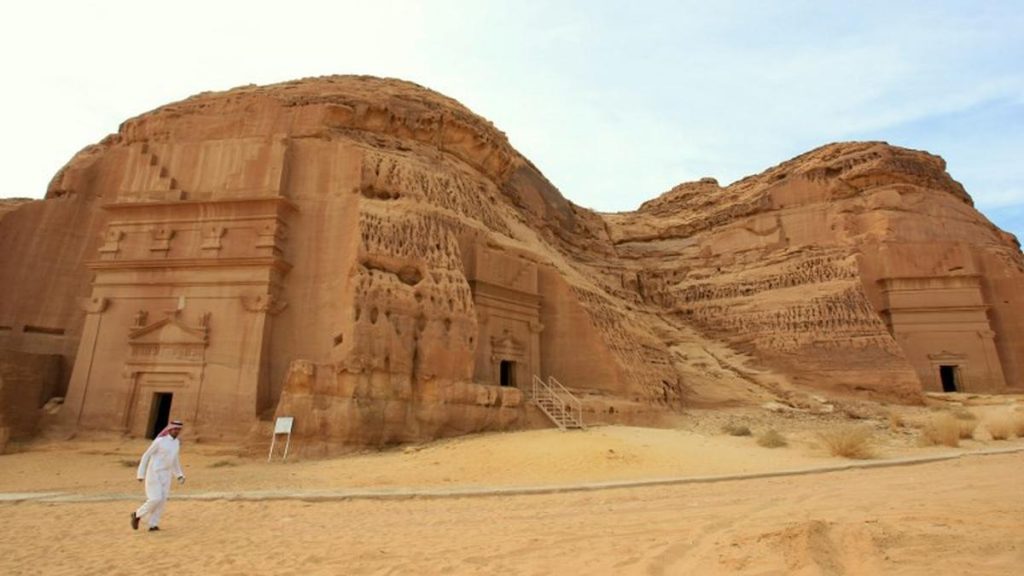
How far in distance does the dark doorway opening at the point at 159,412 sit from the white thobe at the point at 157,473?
944 cm

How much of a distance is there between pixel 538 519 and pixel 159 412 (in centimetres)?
1361

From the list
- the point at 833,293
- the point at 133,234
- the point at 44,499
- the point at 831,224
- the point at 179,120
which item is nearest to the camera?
the point at 44,499

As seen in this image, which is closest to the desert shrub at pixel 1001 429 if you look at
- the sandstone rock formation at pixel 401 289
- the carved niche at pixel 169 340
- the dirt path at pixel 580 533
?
the sandstone rock formation at pixel 401 289

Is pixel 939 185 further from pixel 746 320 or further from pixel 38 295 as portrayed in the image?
pixel 38 295

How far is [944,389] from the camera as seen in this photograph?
2698 centimetres

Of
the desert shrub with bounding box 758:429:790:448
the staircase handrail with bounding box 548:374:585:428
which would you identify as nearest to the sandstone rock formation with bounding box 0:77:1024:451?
the staircase handrail with bounding box 548:374:585:428

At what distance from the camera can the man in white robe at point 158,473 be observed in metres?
7.31

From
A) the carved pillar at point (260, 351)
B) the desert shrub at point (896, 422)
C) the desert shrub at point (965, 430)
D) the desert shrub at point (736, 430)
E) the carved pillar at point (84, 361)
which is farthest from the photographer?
the desert shrub at point (896, 422)

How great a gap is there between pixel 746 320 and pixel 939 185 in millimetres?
12723

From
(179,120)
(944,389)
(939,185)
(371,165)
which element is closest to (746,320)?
(944,389)

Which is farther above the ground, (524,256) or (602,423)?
(524,256)

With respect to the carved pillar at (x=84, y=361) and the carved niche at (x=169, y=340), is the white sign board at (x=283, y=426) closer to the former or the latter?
the carved niche at (x=169, y=340)

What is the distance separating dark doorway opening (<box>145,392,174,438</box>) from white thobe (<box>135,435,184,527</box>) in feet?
31.0

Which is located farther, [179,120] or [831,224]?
[831,224]
